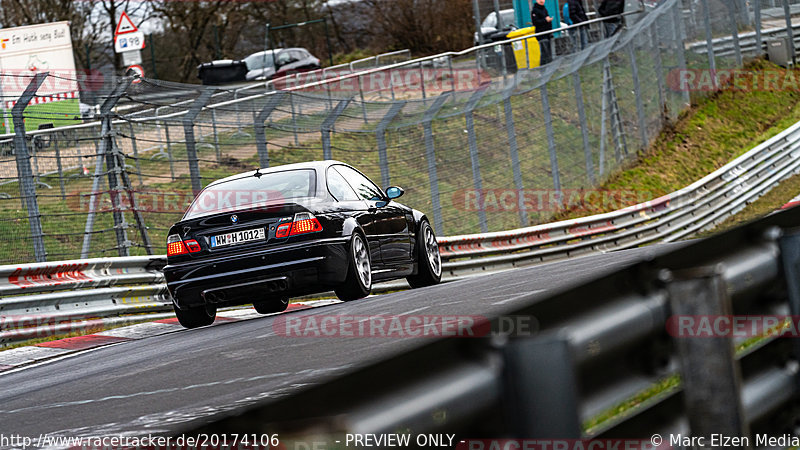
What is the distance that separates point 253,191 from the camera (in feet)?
34.8

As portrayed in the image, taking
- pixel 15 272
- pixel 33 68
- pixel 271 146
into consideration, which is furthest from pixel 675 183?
pixel 15 272

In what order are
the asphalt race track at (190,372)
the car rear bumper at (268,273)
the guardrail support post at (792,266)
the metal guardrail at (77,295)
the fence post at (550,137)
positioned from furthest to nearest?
the fence post at (550,137)
the metal guardrail at (77,295)
the car rear bumper at (268,273)
the asphalt race track at (190,372)
the guardrail support post at (792,266)

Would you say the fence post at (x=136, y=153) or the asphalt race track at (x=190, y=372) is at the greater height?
the fence post at (x=136, y=153)

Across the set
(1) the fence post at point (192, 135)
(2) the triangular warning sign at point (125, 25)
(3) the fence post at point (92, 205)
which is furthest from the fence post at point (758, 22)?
(3) the fence post at point (92, 205)

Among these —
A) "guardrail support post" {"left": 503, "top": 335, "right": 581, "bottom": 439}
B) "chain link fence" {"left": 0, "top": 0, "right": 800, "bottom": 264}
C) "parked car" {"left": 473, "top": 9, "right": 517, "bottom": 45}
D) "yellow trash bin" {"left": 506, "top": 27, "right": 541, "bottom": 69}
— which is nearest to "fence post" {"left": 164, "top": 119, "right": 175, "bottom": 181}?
"chain link fence" {"left": 0, "top": 0, "right": 800, "bottom": 264}

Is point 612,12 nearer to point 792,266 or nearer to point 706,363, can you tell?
point 792,266

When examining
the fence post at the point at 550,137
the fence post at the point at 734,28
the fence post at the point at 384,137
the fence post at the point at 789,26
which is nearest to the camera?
the fence post at the point at 384,137

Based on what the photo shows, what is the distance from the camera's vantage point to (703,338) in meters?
2.45

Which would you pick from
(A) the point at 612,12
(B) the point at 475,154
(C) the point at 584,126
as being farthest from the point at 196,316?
(A) the point at 612,12

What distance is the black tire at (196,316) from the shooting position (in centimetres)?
1075

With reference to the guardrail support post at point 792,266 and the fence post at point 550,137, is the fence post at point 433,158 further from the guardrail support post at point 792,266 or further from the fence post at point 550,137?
the guardrail support post at point 792,266

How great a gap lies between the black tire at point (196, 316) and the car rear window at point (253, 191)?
0.88 meters

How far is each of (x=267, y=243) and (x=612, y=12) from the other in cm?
2118

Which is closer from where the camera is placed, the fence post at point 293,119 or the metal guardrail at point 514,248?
the metal guardrail at point 514,248
